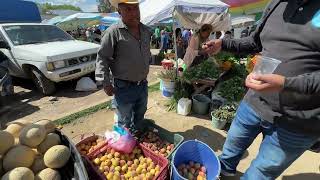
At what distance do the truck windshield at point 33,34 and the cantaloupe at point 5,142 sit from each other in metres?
5.43

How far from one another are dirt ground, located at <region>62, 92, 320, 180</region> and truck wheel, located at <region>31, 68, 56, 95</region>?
2.01 meters

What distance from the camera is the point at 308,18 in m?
1.68

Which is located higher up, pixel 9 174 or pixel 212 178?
pixel 9 174

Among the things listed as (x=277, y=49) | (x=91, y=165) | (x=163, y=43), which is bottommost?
(x=163, y=43)

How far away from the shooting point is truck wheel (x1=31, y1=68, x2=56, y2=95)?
20.7 ft

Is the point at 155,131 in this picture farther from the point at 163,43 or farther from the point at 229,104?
the point at 163,43

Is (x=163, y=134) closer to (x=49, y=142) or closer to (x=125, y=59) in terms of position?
(x=125, y=59)

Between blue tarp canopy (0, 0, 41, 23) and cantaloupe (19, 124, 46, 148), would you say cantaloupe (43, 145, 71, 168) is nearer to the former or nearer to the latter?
cantaloupe (19, 124, 46, 148)

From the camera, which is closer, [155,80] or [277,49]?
[277,49]

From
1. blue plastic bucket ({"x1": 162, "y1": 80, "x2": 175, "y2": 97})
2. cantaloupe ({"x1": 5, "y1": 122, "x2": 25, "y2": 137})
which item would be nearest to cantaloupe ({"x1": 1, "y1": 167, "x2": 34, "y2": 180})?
cantaloupe ({"x1": 5, "y1": 122, "x2": 25, "y2": 137})

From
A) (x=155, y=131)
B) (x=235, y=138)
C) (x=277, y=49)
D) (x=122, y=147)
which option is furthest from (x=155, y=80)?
(x=277, y=49)

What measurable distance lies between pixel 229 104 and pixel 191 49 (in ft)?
5.49

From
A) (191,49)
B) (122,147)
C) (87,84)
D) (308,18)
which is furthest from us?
(87,84)

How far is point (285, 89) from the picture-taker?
1531mm
